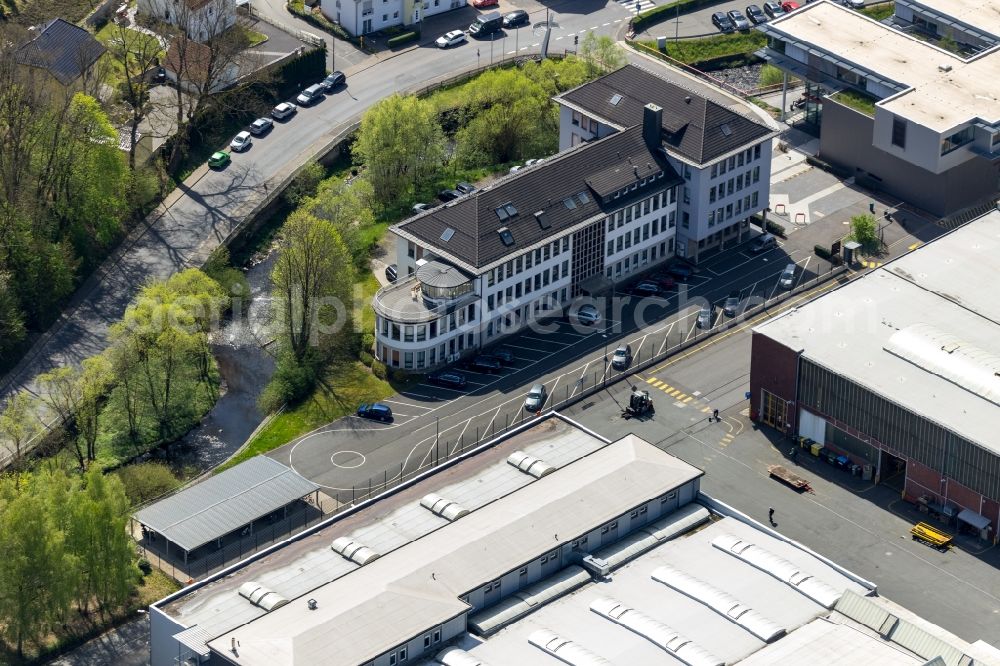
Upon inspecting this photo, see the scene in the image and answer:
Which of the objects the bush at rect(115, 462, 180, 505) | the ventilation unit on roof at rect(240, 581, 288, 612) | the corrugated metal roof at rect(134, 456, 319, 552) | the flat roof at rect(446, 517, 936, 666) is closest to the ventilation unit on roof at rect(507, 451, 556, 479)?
the flat roof at rect(446, 517, 936, 666)

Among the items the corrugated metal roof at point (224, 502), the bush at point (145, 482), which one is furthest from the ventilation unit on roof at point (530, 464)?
the bush at point (145, 482)

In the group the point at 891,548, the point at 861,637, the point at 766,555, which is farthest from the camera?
the point at 891,548

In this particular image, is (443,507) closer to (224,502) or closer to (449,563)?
(449,563)

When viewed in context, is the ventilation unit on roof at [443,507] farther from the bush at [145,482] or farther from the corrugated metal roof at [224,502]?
the bush at [145,482]

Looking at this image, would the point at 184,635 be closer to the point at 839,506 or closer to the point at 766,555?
the point at 766,555

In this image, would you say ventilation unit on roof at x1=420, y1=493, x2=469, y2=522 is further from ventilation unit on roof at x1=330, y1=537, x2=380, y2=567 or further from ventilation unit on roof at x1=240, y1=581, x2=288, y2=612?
ventilation unit on roof at x1=240, y1=581, x2=288, y2=612

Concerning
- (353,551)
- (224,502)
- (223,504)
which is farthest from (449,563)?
(224,502)

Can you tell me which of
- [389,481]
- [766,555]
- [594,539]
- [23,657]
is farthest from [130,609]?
[766,555]
